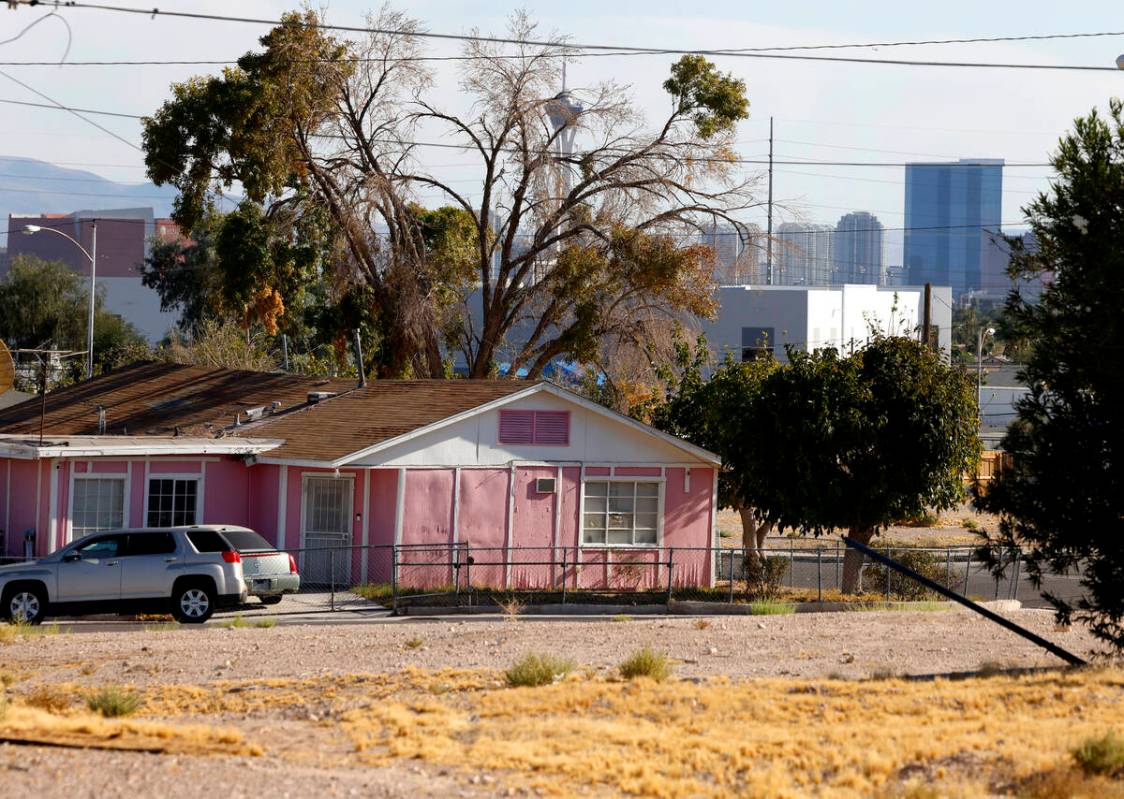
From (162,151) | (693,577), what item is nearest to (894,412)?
(693,577)

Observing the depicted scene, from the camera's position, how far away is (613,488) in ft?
102

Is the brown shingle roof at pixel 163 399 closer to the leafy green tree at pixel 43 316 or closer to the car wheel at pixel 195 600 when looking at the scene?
the car wheel at pixel 195 600

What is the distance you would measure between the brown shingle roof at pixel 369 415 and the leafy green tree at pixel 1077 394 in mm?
14712

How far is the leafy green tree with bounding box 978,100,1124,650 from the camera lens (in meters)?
15.7

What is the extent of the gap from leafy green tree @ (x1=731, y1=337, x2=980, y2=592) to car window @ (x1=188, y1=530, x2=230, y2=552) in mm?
11792

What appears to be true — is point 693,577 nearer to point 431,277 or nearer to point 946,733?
point 431,277

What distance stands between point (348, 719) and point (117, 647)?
7.31m

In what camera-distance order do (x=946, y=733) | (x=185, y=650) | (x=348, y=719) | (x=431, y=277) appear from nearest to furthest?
1. (x=946, y=733)
2. (x=348, y=719)
3. (x=185, y=650)
4. (x=431, y=277)

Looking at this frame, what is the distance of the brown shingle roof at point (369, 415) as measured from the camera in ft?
95.0

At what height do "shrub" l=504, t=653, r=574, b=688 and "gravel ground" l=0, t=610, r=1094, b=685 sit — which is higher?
"shrub" l=504, t=653, r=574, b=688

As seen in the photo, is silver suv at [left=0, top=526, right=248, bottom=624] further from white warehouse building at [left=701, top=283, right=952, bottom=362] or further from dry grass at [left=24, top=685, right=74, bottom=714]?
white warehouse building at [left=701, top=283, right=952, bottom=362]

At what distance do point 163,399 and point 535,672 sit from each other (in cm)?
2126

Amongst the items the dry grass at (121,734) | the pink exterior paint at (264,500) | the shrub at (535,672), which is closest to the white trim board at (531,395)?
the pink exterior paint at (264,500)

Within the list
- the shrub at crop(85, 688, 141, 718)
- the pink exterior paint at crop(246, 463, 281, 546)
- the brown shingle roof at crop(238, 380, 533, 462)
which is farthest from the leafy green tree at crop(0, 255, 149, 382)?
the shrub at crop(85, 688, 141, 718)
